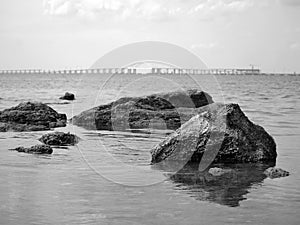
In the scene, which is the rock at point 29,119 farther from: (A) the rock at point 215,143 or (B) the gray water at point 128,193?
(A) the rock at point 215,143

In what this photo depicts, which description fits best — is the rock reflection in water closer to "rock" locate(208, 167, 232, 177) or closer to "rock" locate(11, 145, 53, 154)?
"rock" locate(208, 167, 232, 177)

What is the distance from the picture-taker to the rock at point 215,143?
12.2 metres

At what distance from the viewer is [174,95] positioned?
2570cm

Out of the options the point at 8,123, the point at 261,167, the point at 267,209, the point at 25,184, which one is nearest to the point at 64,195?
the point at 25,184

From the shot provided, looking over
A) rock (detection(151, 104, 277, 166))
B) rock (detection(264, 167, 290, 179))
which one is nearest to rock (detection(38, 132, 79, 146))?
rock (detection(151, 104, 277, 166))

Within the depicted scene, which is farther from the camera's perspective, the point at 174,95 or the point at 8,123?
the point at 174,95

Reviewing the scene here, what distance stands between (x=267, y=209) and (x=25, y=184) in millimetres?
4436

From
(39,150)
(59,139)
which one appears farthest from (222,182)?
(59,139)

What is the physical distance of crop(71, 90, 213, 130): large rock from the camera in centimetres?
2123

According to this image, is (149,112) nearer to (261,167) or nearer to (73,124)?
(73,124)

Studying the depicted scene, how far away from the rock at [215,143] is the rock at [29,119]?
8.01m

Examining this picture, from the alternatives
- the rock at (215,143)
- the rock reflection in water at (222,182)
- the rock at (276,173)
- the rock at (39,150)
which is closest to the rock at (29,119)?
the rock at (39,150)

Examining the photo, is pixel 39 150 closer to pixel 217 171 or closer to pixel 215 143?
pixel 215 143

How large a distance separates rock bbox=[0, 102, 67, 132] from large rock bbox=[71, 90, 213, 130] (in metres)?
1.24
